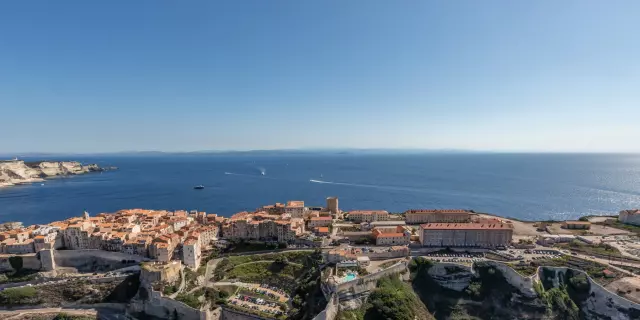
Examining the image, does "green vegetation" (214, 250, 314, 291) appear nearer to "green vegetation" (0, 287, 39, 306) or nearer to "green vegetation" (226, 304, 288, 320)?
"green vegetation" (226, 304, 288, 320)

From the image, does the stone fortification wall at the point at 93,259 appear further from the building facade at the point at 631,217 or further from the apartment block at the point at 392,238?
the building facade at the point at 631,217

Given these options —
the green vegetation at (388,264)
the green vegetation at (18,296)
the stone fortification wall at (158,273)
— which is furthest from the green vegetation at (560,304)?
the green vegetation at (18,296)

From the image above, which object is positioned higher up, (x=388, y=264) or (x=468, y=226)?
(x=468, y=226)

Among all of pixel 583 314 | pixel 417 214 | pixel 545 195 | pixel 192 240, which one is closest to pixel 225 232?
pixel 192 240

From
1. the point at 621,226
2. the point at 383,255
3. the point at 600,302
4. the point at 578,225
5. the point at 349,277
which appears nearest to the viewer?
the point at 600,302

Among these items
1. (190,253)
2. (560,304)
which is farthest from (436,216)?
(190,253)

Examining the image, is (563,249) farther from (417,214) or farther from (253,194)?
(253,194)

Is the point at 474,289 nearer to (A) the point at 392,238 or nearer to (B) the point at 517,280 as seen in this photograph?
(B) the point at 517,280
